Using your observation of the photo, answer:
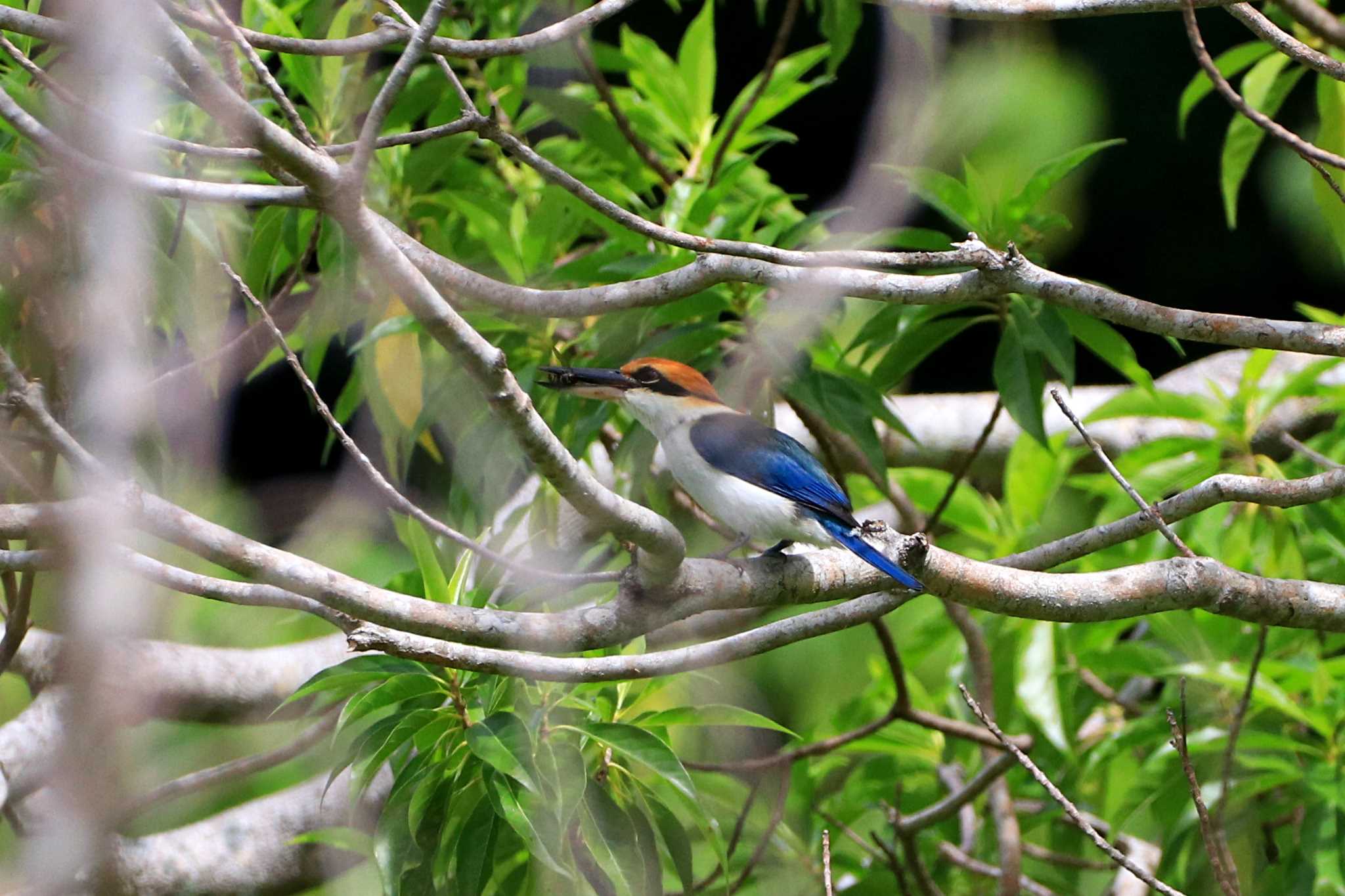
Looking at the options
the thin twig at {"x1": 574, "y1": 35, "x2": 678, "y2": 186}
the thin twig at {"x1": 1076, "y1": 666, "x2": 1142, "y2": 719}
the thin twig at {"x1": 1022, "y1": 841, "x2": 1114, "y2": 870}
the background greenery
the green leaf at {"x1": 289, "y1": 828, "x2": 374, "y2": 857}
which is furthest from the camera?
the thin twig at {"x1": 1076, "y1": 666, "x2": 1142, "y2": 719}

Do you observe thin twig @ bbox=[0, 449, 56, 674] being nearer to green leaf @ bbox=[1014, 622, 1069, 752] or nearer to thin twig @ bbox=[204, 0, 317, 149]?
thin twig @ bbox=[204, 0, 317, 149]

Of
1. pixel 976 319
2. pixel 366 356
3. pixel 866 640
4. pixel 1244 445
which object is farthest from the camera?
pixel 866 640

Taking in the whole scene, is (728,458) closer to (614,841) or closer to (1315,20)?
(614,841)

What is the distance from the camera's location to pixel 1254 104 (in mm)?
2197

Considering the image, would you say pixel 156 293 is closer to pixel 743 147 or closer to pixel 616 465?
pixel 616 465

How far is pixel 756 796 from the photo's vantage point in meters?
2.29

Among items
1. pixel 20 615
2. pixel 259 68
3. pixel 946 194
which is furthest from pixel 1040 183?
pixel 20 615

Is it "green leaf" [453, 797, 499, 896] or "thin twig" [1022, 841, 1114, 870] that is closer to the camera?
"green leaf" [453, 797, 499, 896]

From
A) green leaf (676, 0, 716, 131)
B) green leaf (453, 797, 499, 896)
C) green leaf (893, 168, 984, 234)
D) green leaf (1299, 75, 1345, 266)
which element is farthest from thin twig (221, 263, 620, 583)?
green leaf (676, 0, 716, 131)

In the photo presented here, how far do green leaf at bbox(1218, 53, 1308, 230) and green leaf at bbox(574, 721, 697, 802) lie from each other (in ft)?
4.64

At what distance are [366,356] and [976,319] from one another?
1.02 m

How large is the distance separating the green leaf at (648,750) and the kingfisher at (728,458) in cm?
36

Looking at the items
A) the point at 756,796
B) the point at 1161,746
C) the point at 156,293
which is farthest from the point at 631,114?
the point at 1161,746

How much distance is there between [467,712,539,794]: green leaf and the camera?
4.57 feet
